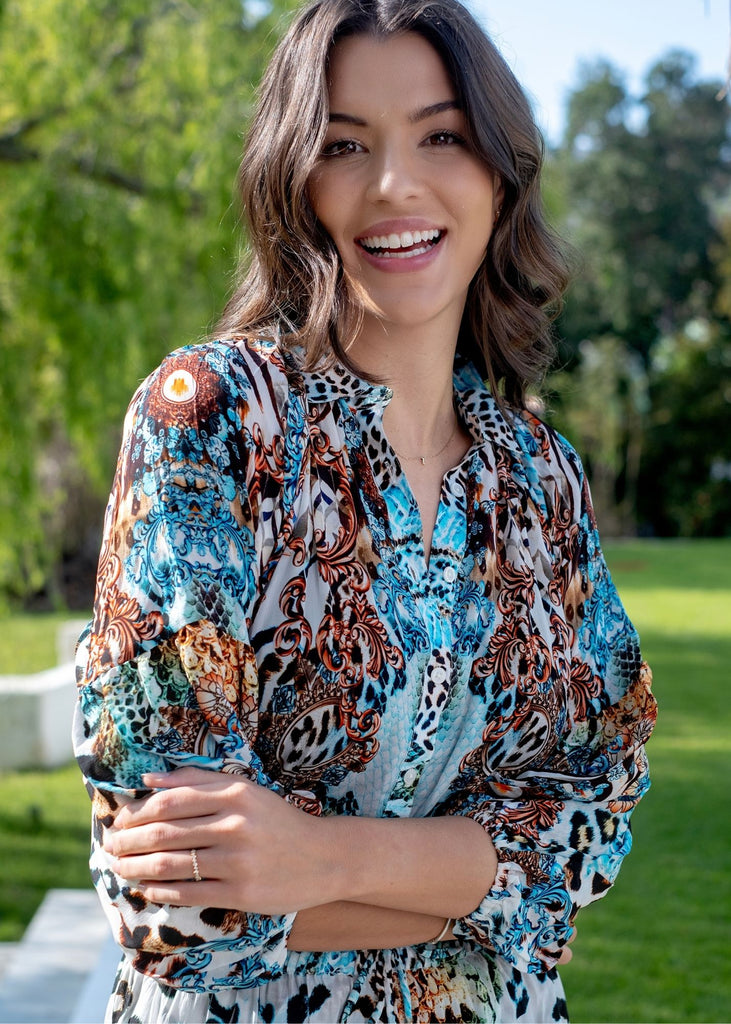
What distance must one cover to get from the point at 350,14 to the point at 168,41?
424 centimetres

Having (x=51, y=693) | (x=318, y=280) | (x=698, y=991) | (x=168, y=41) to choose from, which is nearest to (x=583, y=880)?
(x=318, y=280)

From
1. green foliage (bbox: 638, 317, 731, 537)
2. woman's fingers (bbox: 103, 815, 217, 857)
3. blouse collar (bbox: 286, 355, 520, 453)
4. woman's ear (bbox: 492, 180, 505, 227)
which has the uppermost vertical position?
woman's ear (bbox: 492, 180, 505, 227)

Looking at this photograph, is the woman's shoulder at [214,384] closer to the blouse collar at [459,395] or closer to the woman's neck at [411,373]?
the blouse collar at [459,395]

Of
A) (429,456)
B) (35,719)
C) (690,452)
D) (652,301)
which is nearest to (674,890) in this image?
(35,719)

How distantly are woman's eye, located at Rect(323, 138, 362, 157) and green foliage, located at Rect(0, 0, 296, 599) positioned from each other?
3.55 metres

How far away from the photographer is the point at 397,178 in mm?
1500

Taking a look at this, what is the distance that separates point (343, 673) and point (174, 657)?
20 centimetres

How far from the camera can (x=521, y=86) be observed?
164cm

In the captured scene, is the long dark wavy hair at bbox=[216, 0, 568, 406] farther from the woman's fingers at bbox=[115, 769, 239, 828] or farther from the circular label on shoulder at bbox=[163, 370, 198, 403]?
the woman's fingers at bbox=[115, 769, 239, 828]

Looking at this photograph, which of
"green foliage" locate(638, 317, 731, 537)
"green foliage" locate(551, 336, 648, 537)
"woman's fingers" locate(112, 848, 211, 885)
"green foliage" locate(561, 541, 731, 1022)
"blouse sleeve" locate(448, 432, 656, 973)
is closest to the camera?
"woman's fingers" locate(112, 848, 211, 885)

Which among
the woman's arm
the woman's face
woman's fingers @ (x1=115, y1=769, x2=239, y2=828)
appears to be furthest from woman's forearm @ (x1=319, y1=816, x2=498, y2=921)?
the woman's face

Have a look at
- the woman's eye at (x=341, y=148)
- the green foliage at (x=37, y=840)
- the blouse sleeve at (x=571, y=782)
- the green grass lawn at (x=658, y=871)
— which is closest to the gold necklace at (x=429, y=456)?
the blouse sleeve at (x=571, y=782)

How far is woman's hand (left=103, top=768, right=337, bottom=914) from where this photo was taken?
124 centimetres

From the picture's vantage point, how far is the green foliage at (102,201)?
5090mm
